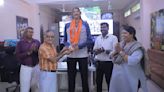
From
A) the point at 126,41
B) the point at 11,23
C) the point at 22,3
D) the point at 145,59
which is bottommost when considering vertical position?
the point at 145,59

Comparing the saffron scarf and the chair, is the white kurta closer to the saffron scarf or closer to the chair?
the saffron scarf

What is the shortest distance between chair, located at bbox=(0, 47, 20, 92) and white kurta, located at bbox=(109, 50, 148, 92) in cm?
211

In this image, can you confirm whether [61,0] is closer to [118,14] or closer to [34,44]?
[34,44]

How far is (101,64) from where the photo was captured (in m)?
3.85

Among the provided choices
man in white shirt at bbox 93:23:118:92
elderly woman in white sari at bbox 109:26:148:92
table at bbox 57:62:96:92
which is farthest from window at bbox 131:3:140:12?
elderly woman in white sari at bbox 109:26:148:92

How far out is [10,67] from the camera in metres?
4.34

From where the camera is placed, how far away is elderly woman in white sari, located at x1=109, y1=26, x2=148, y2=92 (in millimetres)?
2637

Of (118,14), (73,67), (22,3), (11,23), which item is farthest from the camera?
(118,14)

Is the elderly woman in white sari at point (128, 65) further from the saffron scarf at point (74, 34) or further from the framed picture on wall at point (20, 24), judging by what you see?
the framed picture on wall at point (20, 24)

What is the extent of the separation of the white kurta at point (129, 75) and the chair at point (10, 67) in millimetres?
2105

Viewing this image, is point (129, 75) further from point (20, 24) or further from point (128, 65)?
point (20, 24)

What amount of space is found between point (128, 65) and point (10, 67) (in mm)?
2418

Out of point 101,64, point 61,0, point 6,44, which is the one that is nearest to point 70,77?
point 101,64

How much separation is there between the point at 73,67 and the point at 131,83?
110cm
